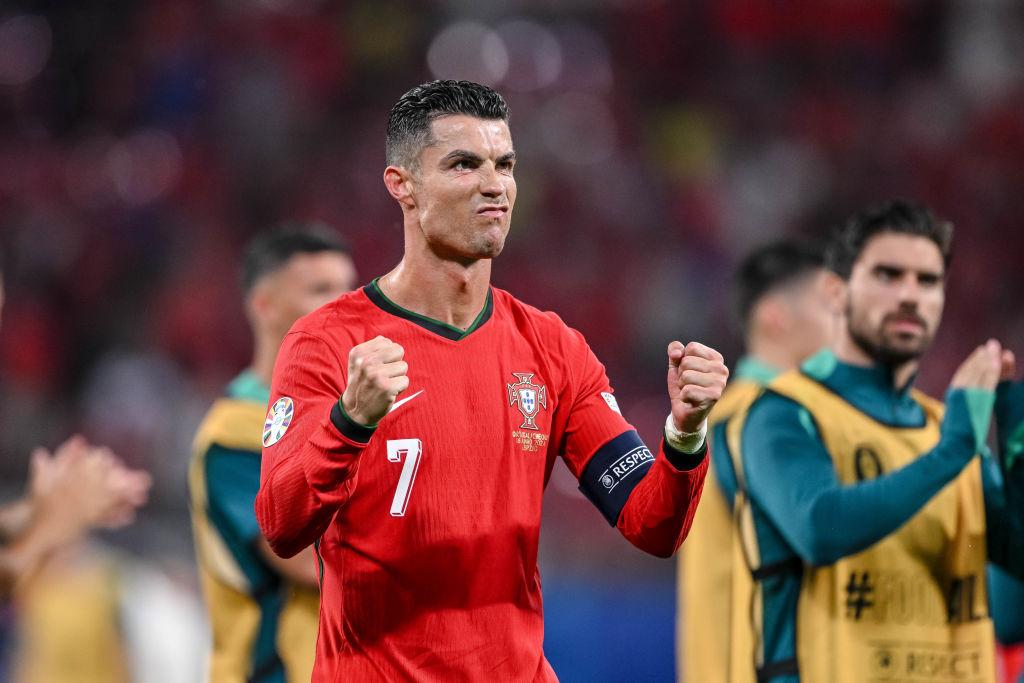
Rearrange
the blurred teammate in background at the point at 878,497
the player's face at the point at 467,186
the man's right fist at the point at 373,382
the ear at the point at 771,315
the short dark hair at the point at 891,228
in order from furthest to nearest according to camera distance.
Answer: the ear at the point at 771,315 < the short dark hair at the point at 891,228 < the blurred teammate in background at the point at 878,497 < the player's face at the point at 467,186 < the man's right fist at the point at 373,382

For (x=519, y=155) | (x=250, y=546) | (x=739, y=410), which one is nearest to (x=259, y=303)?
(x=250, y=546)

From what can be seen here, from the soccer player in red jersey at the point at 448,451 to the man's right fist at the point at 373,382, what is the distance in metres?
0.12

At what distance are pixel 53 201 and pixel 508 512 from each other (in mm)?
11021

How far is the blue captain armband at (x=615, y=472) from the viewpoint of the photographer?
10.0ft

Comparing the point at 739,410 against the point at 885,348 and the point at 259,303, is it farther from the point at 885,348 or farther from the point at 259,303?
the point at 259,303

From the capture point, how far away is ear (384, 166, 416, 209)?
3077mm

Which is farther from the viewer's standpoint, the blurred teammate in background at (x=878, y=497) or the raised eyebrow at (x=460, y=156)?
the blurred teammate in background at (x=878, y=497)

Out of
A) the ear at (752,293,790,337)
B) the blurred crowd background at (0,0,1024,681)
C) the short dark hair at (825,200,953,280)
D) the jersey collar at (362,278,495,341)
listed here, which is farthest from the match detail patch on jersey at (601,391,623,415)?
the blurred crowd background at (0,0,1024,681)

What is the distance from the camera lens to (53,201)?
12844 mm

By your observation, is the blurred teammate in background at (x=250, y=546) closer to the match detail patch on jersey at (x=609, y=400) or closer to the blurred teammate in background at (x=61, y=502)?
the blurred teammate in background at (x=61, y=502)

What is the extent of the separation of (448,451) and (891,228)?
6.83 feet

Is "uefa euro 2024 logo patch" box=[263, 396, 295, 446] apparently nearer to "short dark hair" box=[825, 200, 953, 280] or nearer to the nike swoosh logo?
the nike swoosh logo

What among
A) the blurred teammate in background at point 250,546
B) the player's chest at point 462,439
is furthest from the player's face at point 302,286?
the player's chest at point 462,439

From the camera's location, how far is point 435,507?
2871 millimetres
